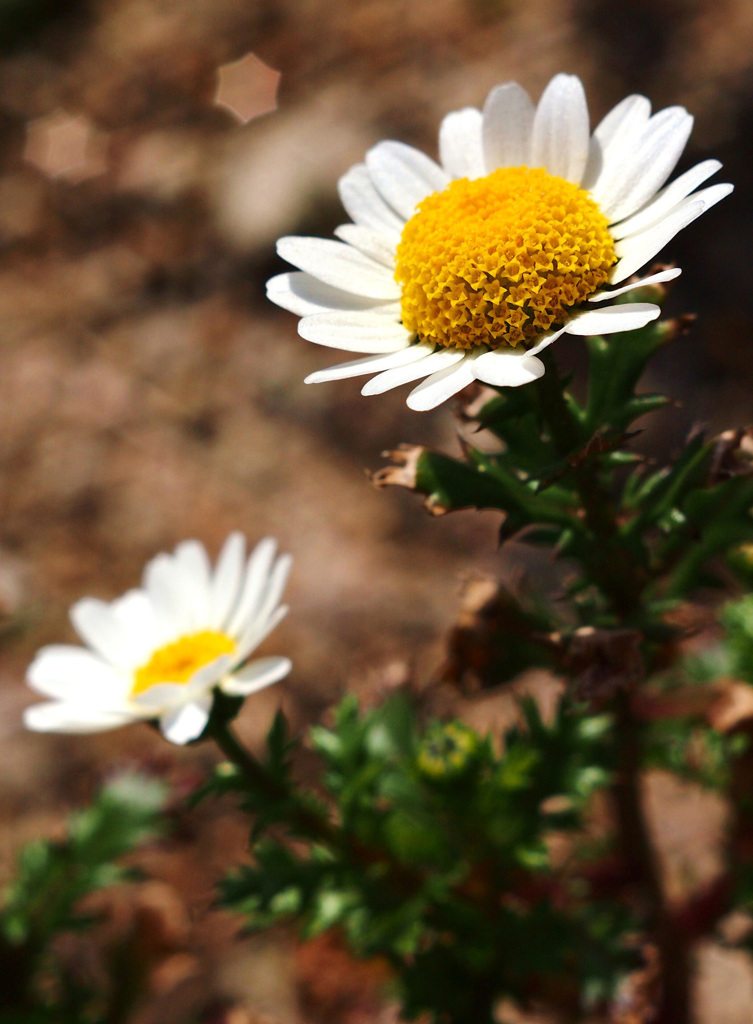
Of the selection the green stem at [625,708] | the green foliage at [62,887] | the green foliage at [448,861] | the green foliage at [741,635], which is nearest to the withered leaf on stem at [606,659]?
the green stem at [625,708]

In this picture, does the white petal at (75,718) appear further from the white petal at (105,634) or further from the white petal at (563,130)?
the white petal at (563,130)

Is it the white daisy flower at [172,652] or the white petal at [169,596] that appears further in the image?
the white petal at [169,596]

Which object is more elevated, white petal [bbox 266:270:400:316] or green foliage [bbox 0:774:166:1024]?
white petal [bbox 266:270:400:316]

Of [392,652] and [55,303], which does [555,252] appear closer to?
[392,652]

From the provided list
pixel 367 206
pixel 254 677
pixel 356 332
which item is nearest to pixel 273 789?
pixel 254 677

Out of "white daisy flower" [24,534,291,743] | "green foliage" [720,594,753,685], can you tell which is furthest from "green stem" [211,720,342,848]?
"green foliage" [720,594,753,685]

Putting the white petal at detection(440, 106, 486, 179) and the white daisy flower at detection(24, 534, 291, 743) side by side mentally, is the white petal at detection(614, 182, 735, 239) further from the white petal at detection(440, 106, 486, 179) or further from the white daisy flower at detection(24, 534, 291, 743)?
the white daisy flower at detection(24, 534, 291, 743)

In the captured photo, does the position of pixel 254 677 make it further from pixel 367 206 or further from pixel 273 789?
pixel 367 206

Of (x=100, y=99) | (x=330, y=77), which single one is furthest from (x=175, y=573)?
(x=100, y=99)
